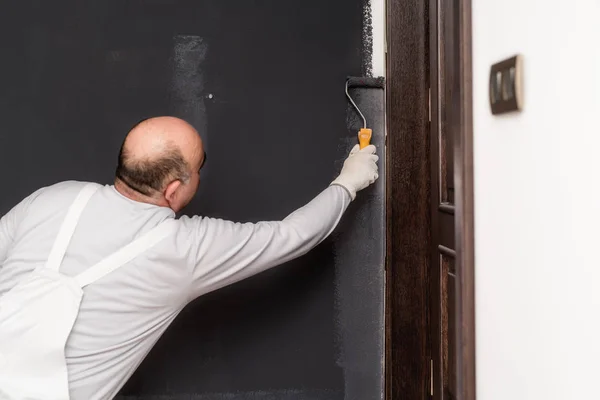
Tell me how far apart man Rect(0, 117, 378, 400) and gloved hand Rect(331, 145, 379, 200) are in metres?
0.20

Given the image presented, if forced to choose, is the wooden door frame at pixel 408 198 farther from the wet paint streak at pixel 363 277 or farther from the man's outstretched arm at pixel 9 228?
the man's outstretched arm at pixel 9 228

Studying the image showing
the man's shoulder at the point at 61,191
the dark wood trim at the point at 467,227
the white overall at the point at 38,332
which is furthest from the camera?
the man's shoulder at the point at 61,191

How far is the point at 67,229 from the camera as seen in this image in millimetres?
1231

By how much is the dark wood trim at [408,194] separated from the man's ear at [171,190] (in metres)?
0.62

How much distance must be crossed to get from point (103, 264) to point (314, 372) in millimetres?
803

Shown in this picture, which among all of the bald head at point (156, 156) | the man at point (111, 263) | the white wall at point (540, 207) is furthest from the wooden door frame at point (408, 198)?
the bald head at point (156, 156)

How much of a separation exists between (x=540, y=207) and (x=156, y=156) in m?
0.84

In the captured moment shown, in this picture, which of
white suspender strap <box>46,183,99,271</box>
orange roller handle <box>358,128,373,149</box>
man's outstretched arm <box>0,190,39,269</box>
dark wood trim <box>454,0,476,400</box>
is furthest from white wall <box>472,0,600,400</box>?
man's outstretched arm <box>0,190,39,269</box>

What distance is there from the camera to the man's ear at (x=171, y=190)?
132 centimetres

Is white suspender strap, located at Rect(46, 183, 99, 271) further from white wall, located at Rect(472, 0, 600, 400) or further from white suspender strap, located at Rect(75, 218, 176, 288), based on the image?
white wall, located at Rect(472, 0, 600, 400)

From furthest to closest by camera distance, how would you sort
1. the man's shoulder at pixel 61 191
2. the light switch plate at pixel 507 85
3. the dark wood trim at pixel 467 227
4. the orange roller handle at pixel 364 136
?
the orange roller handle at pixel 364 136 → the man's shoulder at pixel 61 191 → the dark wood trim at pixel 467 227 → the light switch plate at pixel 507 85

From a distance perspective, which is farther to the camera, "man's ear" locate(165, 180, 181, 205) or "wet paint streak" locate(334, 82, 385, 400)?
"wet paint streak" locate(334, 82, 385, 400)

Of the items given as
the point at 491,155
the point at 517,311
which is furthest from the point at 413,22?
the point at 517,311

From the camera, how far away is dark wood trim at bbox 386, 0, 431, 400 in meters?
1.52
